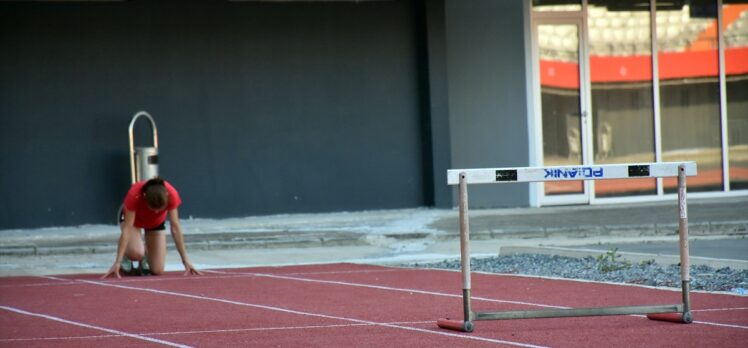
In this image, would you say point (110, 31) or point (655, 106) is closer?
point (110, 31)

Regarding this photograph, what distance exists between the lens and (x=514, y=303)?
1010 centimetres

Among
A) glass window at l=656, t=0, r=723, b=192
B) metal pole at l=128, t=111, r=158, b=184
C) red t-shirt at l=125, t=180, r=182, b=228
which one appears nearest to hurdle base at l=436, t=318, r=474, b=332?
red t-shirt at l=125, t=180, r=182, b=228

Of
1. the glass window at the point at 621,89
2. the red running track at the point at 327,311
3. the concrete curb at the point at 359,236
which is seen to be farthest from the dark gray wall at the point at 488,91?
the red running track at the point at 327,311

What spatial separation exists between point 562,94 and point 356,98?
334cm

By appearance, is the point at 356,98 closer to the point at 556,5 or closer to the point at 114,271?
the point at 556,5

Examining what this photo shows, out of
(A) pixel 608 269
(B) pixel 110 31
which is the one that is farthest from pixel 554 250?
(B) pixel 110 31

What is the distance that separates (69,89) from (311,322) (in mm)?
10510

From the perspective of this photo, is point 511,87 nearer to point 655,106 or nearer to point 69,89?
point 655,106

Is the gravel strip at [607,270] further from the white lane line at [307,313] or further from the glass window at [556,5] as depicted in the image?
the glass window at [556,5]

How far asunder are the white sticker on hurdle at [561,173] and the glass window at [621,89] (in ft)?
39.0

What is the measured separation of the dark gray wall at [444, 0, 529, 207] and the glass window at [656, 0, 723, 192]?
2.45m

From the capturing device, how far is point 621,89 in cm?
2055

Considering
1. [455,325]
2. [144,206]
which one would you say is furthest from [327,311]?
[144,206]

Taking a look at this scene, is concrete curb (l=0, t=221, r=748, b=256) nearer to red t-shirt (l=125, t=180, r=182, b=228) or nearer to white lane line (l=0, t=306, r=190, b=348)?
red t-shirt (l=125, t=180, r=182, b=228)
